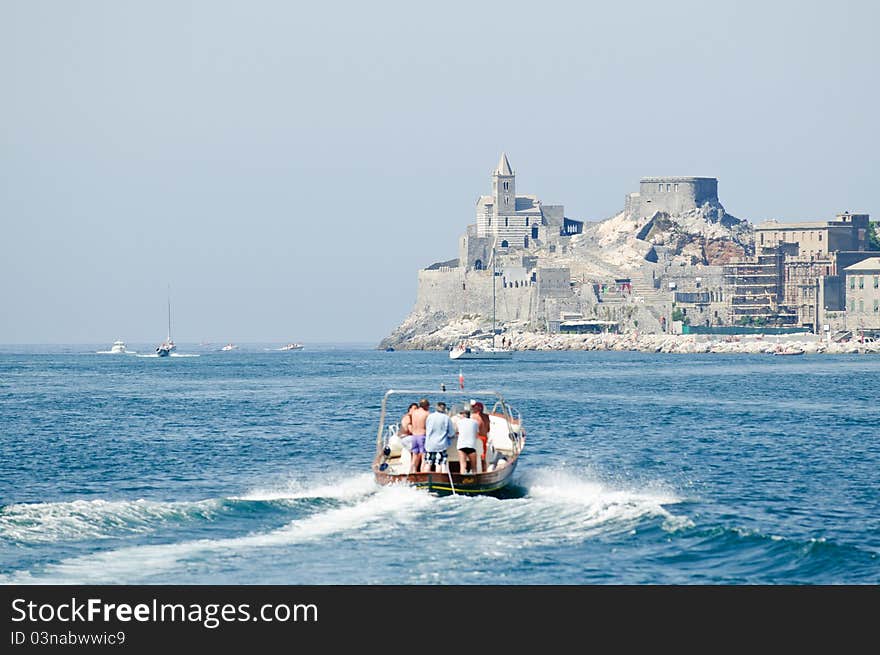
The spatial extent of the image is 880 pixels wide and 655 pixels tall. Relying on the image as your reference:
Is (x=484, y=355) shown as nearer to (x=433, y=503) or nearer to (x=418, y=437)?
(x=418, y=437)

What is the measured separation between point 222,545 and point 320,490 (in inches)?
264

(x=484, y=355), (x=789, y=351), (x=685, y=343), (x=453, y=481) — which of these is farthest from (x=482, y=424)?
(x=685, y=343)

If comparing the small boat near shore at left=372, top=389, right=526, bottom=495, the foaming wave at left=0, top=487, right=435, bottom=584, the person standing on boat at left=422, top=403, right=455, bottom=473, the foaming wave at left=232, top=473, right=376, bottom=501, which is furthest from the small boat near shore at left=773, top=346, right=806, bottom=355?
the foaming wave at left=0, top=487, right=435, bottom=584

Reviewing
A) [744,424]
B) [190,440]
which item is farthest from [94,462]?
[744,424]

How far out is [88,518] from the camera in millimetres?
24156

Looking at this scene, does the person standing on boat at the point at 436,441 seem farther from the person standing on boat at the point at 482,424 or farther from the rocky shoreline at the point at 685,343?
the rocky shoreline at the point at 685,343

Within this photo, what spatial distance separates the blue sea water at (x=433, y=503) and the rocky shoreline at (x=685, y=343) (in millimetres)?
103307

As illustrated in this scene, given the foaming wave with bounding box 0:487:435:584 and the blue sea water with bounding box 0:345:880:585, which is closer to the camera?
the foaming wave with bounding box 0:487:435:584

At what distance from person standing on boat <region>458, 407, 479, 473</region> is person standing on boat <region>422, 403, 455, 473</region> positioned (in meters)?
0.23

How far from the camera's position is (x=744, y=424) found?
49.4 m

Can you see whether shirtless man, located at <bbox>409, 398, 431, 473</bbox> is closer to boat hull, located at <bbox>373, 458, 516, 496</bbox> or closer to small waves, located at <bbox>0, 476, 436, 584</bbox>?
boat hull, located at <bbox>373, 458, 516, 496</bbox>

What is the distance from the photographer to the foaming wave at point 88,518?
22.9 m

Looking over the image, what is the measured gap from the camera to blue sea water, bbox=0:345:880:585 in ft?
67.3
